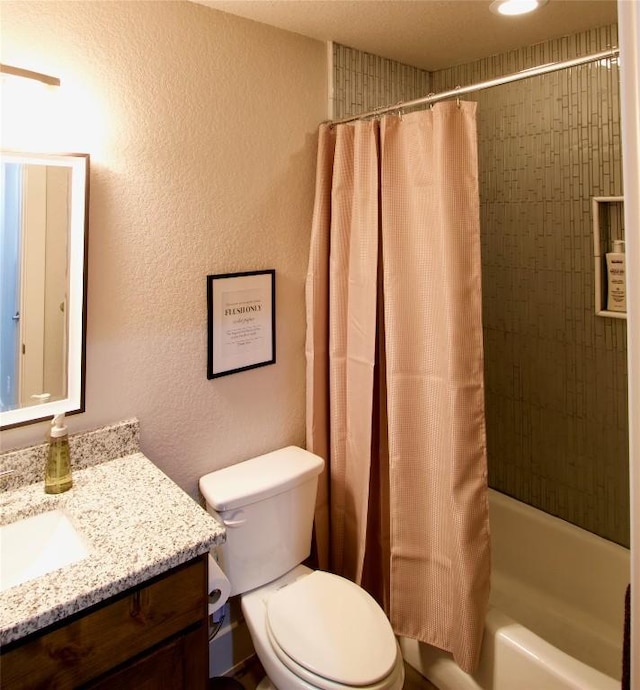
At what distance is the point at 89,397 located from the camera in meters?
1.55

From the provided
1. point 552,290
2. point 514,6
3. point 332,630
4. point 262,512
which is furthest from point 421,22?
point 332,630

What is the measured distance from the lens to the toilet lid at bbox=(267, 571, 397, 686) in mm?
1379

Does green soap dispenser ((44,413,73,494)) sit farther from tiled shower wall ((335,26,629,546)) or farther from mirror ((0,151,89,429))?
tiled shower wall ((335,26,629,546))

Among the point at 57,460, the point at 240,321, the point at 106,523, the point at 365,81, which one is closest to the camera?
the point at 106,523

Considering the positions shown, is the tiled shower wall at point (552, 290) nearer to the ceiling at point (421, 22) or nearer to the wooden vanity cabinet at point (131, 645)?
the ceiling at point (421, 22)

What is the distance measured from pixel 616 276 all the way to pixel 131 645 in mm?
2017

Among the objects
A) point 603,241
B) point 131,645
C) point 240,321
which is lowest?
point 131,645

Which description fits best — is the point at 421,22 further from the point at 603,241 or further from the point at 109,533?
the point at 109,533

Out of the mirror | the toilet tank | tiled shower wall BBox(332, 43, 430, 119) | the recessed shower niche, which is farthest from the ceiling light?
the toilet tank

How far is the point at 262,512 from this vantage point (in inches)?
67.8

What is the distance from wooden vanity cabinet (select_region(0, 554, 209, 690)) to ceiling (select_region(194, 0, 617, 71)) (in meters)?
1.74

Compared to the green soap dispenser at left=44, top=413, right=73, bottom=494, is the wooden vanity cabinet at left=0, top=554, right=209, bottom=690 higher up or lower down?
lower down

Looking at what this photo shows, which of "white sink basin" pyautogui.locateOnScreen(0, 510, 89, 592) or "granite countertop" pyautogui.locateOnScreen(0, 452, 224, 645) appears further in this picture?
"white sink basin" pyautogui.locateOnScreen(0, 510, 89, 592)

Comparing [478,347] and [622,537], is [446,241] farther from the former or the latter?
[622,537]
